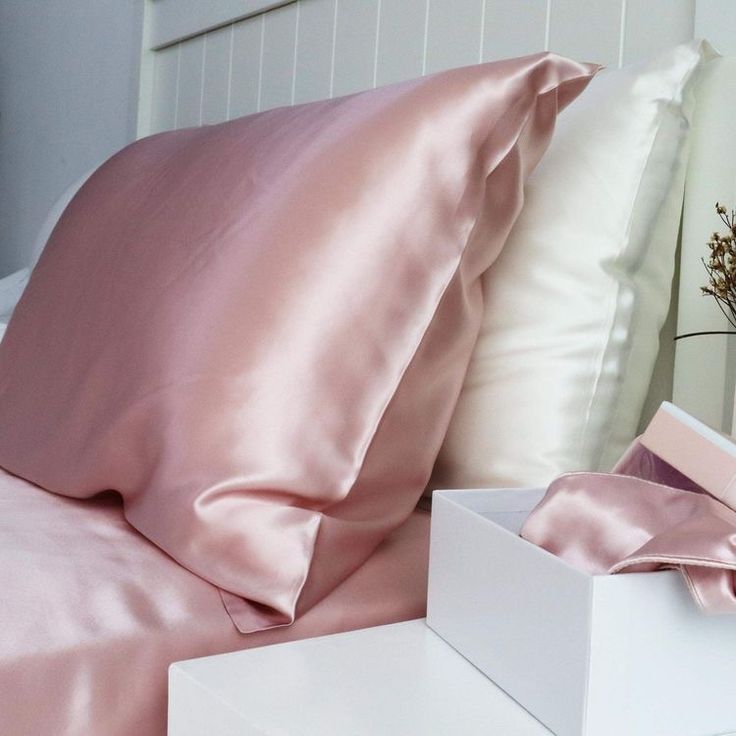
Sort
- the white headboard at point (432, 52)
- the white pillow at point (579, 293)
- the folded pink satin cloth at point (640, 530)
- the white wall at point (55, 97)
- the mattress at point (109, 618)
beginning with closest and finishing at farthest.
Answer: the folded pink satin cloth at point (640, 530), the mattress at point (109, 618), the white pillow at point (579, 293), the white headboard at point (432, 52), the white wall at point (55, 97)

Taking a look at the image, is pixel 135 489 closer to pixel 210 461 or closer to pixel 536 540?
pixel 210 461

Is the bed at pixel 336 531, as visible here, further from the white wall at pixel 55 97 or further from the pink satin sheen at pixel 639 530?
the white wall at pixel 55 97

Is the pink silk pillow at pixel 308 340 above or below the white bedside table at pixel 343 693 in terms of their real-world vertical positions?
above

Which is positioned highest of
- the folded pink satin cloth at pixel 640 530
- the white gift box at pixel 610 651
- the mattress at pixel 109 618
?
the folded pink satin cloth at pixel 640 530

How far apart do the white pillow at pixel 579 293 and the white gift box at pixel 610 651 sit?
261 mm

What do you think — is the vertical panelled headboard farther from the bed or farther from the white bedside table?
the white bedside table

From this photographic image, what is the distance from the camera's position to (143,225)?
907 millimetres

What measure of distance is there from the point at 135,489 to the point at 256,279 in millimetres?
187

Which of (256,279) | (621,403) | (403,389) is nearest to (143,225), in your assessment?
(256,279)

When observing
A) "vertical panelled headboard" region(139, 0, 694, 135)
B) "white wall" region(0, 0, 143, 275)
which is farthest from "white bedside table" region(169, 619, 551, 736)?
"white wall" region(0, 0, 143, 275)

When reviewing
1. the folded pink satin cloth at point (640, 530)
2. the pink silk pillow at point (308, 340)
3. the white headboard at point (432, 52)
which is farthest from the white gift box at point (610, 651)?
the white headboard at point (432, 52)

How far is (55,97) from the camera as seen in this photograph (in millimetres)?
2674

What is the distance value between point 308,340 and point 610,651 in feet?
1.03

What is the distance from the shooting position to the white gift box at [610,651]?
453 mm
